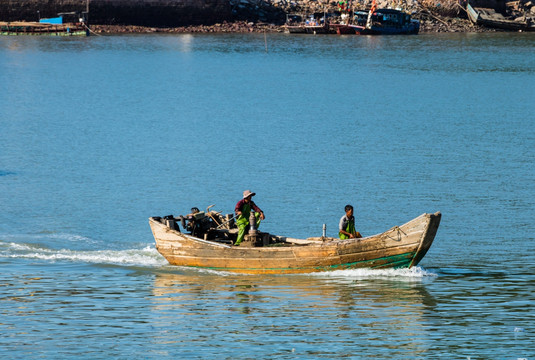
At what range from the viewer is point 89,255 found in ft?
91.7

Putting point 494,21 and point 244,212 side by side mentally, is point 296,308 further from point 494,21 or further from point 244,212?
point 494,21

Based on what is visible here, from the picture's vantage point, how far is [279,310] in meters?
22.2

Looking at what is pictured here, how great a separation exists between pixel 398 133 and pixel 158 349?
3273 centimetres

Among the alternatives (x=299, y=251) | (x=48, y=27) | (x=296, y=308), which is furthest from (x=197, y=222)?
(x=48, y=27)

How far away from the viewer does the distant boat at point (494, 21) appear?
117 m

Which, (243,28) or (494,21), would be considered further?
(494,21)

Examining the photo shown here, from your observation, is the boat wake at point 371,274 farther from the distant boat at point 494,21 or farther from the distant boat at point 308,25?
the distant boat at point 494,21

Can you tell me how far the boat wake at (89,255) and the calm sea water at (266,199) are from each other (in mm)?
97

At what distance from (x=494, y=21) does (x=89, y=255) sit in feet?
322

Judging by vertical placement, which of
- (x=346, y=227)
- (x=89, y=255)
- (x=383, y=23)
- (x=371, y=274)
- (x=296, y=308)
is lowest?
(x=89, y=255)

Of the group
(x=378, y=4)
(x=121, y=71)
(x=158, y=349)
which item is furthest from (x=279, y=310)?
(x=378, y=4)

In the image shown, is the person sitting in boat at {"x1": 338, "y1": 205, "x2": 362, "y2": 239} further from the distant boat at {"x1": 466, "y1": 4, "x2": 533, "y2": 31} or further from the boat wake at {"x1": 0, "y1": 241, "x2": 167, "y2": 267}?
the distant boat at {"x1": 466, "y1": 4, "x2": 533, "y2": 31}

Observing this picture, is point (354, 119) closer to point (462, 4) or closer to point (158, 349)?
point (158, 349)

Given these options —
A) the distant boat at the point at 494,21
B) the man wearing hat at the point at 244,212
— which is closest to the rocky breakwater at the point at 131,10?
the distant boat at the point at 494,21
